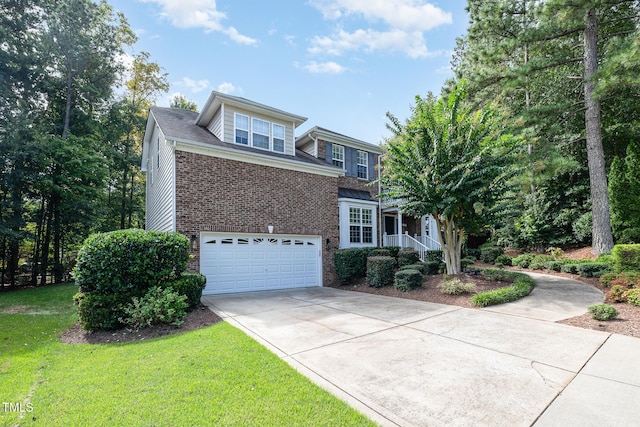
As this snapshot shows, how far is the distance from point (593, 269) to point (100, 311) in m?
13.8

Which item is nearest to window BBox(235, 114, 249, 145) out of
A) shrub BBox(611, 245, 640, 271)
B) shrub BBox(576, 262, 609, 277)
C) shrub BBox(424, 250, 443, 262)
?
shrub BBox(424, 250, 443, 262)

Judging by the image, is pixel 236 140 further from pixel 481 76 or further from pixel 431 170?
pixel 481 76

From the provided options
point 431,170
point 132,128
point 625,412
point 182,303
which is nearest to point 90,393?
point 182,303

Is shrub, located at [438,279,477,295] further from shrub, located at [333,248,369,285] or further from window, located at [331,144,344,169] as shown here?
window, located at [331,144,344,169]

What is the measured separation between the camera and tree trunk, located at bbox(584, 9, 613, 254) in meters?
11.9

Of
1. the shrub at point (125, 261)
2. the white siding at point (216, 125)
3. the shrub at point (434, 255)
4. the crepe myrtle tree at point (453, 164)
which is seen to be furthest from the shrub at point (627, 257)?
the white siding at point (216, 125)

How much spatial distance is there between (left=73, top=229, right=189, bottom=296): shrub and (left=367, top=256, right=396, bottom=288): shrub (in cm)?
636

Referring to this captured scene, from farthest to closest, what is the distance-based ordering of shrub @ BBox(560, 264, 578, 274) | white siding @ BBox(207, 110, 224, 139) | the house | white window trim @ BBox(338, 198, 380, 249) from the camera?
white window trim @ BBox(338, 198, 380, 249), white siding @ BBox(207, 110, 224, 139), shrub @ BBox(560, 264, 578, 274), the house

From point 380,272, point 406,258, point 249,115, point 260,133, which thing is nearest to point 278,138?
point 260,133

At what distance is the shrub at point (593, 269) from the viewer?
9828mm

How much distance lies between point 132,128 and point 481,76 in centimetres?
2130

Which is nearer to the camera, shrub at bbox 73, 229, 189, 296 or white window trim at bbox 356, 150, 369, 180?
shrub at bbox 73, 229, 189, 296

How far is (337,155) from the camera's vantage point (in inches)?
618

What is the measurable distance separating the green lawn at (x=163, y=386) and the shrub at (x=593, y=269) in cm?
1109
